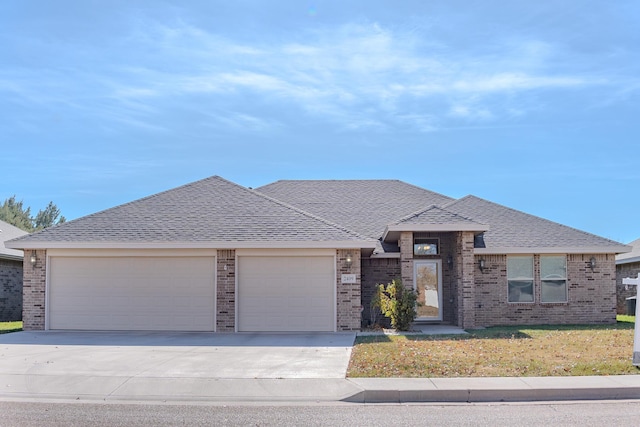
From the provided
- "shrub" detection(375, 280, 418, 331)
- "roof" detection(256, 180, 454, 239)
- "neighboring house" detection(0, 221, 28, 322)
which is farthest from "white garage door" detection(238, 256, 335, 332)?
"neighboring house" detection(0, 221, 28, 322)

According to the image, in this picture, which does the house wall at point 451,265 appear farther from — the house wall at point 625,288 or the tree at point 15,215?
the tree at point 15,215

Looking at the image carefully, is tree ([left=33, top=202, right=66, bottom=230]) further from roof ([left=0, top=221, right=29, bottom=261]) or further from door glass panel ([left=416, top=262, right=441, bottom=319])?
door glass panel ([left=416, top=262, right=441, bottom=319])

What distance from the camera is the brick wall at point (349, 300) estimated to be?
17.9 metres

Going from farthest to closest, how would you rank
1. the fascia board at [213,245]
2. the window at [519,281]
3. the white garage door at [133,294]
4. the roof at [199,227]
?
1. the window at [519,281]
2. the white garage door at [133,294]
3. the roof at [199,227]
4. the fascia board at [213,245]

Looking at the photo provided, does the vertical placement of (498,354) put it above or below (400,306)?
below

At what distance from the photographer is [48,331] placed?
1816 centimetres

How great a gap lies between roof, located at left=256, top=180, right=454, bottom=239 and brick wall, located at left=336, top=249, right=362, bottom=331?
384 cm

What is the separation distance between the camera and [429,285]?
2069 cm

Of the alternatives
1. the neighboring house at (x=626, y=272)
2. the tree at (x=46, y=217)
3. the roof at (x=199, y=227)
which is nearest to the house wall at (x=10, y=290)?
the roof at (x=199, y=227)

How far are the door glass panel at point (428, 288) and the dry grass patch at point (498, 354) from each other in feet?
9.48

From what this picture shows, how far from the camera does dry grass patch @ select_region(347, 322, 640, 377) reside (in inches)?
436

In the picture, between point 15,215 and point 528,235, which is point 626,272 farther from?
point 15,215

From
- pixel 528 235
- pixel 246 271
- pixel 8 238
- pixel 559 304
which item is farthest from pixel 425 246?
pixel 8 238

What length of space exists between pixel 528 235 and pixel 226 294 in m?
9.88
